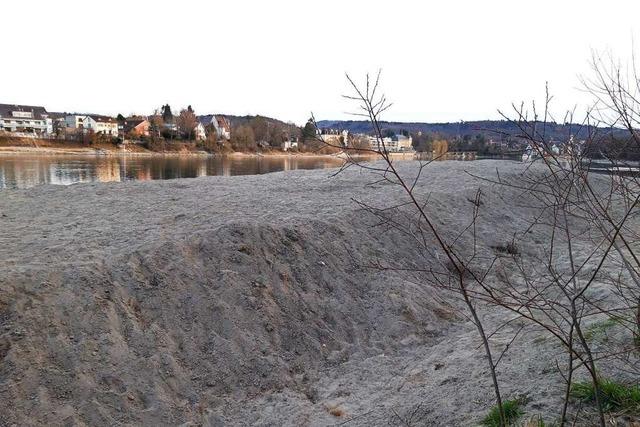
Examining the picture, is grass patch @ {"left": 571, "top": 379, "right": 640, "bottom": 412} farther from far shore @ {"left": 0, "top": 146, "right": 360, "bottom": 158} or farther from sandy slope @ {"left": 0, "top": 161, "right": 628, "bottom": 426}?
far shore @ {"left": 0, "top": 146, "right": 360, "bottom": 158}

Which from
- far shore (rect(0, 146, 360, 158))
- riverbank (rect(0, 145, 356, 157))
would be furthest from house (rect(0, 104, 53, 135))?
far shore (rect(0, 146, 360, 158))

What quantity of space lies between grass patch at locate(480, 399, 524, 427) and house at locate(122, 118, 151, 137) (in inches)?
3509

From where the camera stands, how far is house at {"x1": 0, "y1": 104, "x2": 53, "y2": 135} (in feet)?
286

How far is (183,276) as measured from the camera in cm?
638

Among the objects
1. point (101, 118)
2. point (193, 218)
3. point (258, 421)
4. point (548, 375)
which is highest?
point (101, 118)

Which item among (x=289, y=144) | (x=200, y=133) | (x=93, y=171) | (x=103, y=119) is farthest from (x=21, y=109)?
(x=93, y=171)

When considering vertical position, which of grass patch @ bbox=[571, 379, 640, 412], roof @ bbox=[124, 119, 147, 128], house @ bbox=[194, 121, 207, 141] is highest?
roof @ bbox=[124, 119, 147, 128]

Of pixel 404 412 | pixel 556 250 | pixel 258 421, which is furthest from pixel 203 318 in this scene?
pixel 556 250

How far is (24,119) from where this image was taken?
293 ft

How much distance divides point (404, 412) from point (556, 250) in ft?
26.0

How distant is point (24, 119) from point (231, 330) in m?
103

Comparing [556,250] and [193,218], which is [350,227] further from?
[556,250]

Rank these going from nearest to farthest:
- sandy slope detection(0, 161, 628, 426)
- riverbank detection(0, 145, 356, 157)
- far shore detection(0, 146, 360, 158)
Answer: sandy slope detection(0, 161, 628, 426) < far shore detection(0, 146, 360, 158) < riverbank detection(0, 145, 356, 157)

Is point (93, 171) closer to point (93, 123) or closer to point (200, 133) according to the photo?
point (200, 133)
